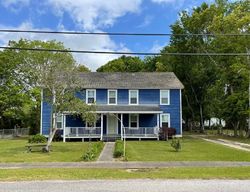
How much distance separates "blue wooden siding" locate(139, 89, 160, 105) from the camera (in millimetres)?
40844

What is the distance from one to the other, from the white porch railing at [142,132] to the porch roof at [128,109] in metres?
1.62

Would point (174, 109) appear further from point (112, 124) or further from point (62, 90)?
point (62, 90)

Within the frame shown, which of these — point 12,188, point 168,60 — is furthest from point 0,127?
point 12,188

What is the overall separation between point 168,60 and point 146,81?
16.3 meters

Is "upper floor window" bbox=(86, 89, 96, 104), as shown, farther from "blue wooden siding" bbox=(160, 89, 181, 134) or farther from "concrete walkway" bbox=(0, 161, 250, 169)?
"concrete walkway" bbox=(0, 161, 250, 169)

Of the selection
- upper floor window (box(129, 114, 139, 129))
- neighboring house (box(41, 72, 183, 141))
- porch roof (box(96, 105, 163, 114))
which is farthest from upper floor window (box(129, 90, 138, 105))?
upper floor window (box(129, 114, 139, 129))

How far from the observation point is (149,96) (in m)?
40.9

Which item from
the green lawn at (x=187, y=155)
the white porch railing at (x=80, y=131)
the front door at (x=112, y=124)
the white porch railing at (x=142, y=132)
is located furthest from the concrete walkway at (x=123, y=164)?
the front door at (x=112, y=124)

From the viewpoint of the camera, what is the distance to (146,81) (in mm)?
42031

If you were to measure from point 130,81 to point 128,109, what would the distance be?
453cm

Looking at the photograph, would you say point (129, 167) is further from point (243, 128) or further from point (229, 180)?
point (243, 128)

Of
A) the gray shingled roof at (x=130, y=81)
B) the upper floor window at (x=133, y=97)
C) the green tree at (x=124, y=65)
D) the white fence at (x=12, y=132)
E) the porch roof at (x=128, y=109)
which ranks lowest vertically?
the white fence at (x=12, y=132)

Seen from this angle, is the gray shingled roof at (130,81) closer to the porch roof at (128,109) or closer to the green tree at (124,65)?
the porch roof at (128,109)

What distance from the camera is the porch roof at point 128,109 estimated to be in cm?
3775
